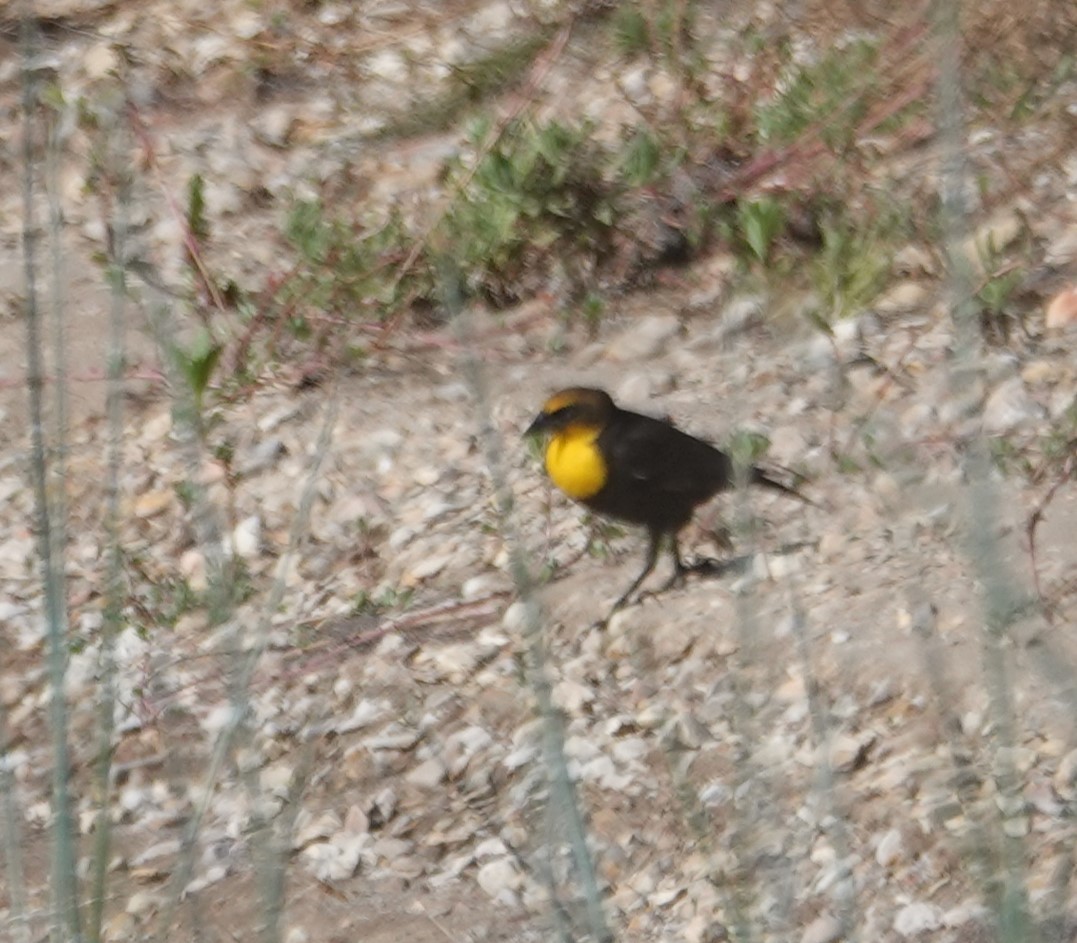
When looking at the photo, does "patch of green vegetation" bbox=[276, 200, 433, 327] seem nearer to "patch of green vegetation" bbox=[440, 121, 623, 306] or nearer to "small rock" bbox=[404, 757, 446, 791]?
"patch of green vegetation" bbox=[440, 121, 623, 306]

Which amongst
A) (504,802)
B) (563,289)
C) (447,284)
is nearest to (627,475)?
(504,802)

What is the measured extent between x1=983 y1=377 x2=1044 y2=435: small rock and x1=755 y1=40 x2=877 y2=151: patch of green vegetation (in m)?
0.92

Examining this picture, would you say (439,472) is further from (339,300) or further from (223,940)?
(223,940)

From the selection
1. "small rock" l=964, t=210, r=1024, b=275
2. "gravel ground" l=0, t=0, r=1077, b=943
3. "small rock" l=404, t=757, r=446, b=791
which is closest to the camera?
"gravel ground" l=0, t=0, r=1077, b=943

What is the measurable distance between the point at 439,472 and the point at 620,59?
1.72 metres

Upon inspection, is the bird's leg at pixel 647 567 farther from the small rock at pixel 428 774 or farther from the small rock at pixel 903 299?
the small rock at pixel 903 299

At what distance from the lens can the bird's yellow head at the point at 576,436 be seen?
3.92m

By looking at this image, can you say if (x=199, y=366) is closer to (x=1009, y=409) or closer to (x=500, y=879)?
(x=500, y=879)

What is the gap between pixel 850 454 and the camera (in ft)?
13.5

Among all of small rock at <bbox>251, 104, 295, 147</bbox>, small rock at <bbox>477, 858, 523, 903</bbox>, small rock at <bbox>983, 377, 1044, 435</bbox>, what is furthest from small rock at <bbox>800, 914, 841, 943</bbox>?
small rock at <bbox>251, 104, 295, 147</bbox>

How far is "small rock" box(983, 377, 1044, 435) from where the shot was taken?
414cm

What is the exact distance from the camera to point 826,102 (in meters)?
4.99

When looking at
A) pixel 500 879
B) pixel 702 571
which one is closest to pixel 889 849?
pixel 500 879

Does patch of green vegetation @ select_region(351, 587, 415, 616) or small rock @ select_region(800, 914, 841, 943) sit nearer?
small rock @ select_region(800, 914, 841, 943)
